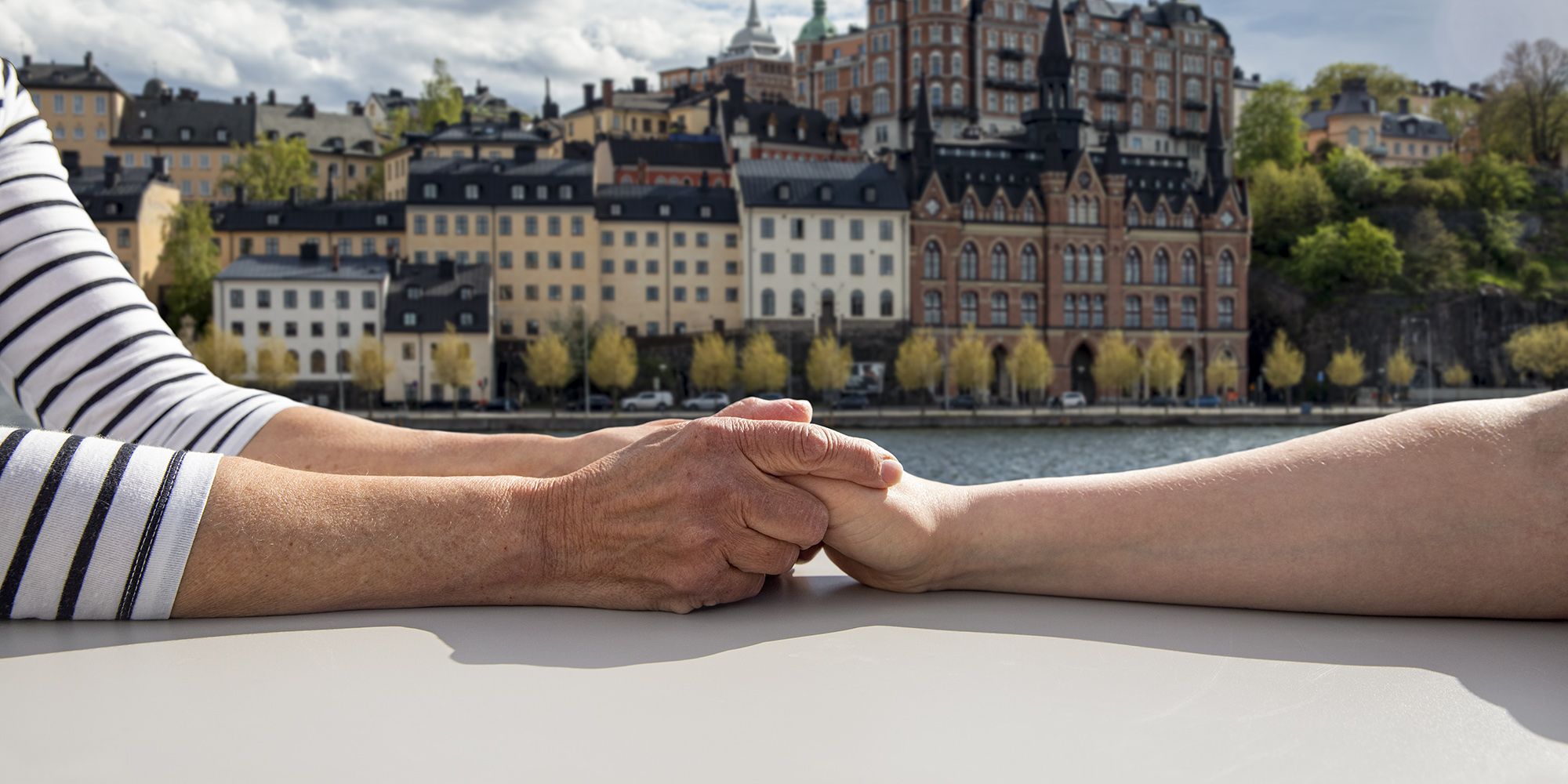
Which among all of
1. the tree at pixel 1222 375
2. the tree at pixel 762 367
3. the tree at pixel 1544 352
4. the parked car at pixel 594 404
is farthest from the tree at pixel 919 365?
the tree at pixel 1544 352

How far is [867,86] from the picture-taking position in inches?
2445

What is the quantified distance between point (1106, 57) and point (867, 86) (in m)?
12.5

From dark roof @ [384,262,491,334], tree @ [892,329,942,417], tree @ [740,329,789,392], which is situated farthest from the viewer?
tree @ [892,329,942,417]

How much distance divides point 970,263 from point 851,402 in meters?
9.16

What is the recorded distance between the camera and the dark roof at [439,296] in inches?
1629

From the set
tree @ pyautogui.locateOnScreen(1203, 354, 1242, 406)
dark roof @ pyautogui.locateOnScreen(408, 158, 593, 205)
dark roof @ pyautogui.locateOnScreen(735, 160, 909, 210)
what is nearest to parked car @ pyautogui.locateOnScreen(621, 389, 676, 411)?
dark roof @ pyautogui.locateOnScreen(735, 160, 909, 210)

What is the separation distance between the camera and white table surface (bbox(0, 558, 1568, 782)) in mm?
913

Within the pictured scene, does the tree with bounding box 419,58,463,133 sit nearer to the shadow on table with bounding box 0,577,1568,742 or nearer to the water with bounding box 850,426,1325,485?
the water with bounding box 850,426,1325,485

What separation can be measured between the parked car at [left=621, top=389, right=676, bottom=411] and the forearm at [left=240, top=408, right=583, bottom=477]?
38.5 meters

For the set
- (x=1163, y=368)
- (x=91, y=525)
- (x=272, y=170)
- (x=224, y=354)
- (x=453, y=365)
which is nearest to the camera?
(x=91, y=525)

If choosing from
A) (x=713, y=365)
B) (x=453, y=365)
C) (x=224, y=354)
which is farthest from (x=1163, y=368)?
(x=224, y=354)

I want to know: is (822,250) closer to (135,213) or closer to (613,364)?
(613,364)

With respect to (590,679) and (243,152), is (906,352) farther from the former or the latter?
(590,679)

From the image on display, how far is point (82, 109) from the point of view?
59938 mm
